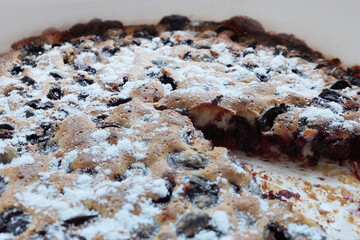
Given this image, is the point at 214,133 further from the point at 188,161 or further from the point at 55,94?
the point at 55,94

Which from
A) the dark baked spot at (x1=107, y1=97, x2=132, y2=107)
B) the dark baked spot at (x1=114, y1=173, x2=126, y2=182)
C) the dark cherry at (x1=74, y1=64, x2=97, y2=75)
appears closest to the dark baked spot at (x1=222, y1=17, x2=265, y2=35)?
the dark cherry at (x1=74, y1=64, x2=97, y2=75)

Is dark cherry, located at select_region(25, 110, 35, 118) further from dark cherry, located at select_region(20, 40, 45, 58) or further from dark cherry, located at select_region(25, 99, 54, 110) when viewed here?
dark cherry, located at select_region(20, 40, 45, 58)

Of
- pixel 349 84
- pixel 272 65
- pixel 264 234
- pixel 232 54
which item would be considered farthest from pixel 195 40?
pixel 264 234

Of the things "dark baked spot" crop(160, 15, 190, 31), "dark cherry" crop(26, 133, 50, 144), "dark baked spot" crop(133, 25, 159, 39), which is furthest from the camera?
"dark baked spot" crop(160, 15, 190, 31)

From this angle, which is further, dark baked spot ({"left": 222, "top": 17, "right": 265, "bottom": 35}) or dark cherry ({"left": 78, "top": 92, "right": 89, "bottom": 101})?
dark baked spot ({"left": 222, "top": 17, "right": 265, "bottom": 35})

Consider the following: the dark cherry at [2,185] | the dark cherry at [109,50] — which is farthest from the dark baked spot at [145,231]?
the dark cherry at [109,50]
